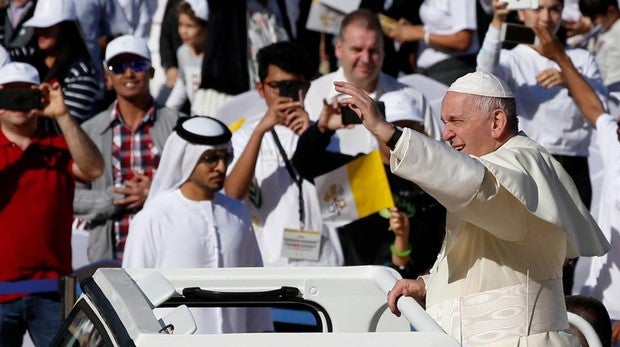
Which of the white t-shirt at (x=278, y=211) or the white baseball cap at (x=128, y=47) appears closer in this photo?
the white t-shirt at (x=278, y=211)

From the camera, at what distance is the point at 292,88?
8.48m

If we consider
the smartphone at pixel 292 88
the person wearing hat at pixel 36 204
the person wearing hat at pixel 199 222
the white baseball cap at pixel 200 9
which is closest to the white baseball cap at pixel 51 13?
the white baseball cap at pixel 200 9

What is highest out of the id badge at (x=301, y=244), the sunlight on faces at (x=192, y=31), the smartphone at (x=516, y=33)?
the smartphone at (x=516, y=33)

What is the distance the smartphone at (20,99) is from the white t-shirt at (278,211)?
3.75 ft

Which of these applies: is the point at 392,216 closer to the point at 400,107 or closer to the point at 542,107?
the point at 400,107

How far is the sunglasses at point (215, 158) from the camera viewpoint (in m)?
7.57

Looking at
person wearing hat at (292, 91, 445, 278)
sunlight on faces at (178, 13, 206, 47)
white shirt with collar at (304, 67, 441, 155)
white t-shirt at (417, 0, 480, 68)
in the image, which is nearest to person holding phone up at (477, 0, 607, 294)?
white shirt with collar at (304, 67, 441, 155)

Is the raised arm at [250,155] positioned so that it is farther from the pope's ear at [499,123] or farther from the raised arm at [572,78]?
the pope's ear at [499,123]

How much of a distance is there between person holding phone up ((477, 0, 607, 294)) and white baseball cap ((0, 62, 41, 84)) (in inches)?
100

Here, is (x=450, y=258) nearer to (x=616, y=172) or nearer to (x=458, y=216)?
(x=458, y=216)

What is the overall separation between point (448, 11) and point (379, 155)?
8.45 ft

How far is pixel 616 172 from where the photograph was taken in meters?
7.66

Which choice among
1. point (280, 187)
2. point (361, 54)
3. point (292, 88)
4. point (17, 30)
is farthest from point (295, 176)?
point (17, 30)

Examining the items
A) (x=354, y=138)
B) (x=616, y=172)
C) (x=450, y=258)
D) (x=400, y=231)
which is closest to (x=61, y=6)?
(x=354, y=138)
